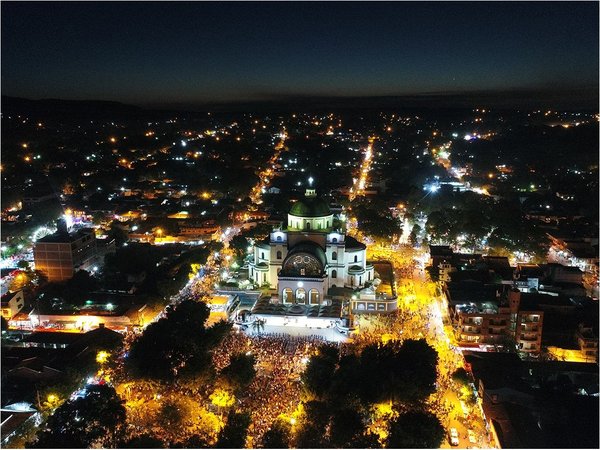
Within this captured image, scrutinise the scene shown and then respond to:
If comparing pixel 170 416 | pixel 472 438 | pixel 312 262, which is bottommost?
pixel 472 438

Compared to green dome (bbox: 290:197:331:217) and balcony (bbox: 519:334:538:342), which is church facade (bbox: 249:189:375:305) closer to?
green dome (bbox: 290:197:331:217)

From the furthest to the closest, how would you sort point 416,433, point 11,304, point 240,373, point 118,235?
point 118,235 → point 11,304 → point 240,373 → point 416,433

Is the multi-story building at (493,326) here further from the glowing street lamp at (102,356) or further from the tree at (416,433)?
the glowing street lamp at (102,356)

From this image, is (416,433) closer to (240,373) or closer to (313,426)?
(313,426)

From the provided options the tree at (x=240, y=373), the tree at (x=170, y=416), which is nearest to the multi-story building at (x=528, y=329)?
the tree at (x=240, y=373)

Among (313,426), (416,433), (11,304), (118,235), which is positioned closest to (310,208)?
(313,426)

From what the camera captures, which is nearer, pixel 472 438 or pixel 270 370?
pixel 472 438
